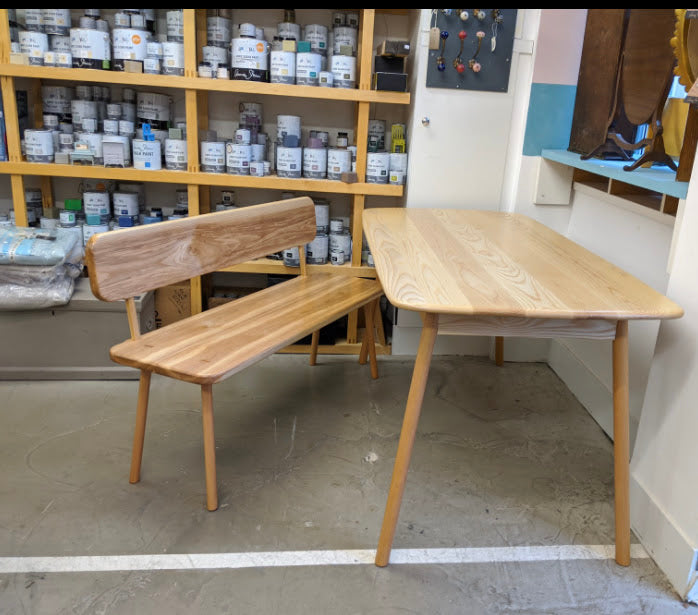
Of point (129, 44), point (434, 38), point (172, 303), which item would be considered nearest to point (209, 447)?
point (172, 303)

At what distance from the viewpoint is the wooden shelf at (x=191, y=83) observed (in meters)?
2.56

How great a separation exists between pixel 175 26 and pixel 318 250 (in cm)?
116

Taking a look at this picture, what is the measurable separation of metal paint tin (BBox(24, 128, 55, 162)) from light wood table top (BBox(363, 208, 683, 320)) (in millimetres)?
1458

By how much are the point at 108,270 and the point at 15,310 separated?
3.17ft

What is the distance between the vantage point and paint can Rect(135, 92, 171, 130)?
2.84m

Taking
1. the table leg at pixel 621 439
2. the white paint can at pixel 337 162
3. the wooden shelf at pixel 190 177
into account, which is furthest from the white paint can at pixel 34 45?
the table leg at pixel 621 439

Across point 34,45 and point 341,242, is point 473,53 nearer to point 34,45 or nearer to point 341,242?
point 341,242

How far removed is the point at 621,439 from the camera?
5.26 ft

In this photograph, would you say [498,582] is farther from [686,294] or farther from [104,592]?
[104,592]

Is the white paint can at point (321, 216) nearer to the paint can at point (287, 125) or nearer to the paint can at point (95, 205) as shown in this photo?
the paint can at point (287, 125)

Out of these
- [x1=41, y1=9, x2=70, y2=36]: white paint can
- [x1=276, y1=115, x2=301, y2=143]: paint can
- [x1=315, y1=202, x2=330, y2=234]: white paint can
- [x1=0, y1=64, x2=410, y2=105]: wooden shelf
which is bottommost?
[x1=315, y1=202, x2=330, y2=234]: white paint can

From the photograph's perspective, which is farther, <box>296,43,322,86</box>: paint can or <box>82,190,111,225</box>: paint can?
<box>82,190,111,225</box>: paint can

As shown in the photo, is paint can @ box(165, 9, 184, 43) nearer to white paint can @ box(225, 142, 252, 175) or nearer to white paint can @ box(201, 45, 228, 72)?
white paint can @ box(201, 45, 228, 72)

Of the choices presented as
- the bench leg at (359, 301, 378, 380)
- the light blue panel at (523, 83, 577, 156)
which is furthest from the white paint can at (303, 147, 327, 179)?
the light blue panel at (523, 83, 577, 156)
